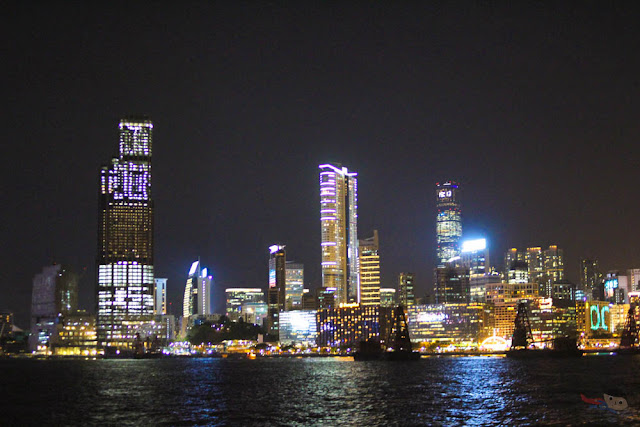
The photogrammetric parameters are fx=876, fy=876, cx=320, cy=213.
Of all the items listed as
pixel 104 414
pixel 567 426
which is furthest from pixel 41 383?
pixel 567 426

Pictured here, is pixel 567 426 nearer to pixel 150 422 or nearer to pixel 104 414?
pixel 150 422

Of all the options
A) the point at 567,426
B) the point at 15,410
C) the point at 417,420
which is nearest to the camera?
the point at 567,426

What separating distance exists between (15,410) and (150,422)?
23938mm

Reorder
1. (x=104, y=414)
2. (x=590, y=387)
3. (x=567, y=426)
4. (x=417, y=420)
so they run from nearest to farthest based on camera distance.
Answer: (x=567, y=426) → (x=417, y=420) → (x=104, y=414) → (x=590, y=387)

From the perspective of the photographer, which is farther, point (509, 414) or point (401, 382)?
point (401, 382)

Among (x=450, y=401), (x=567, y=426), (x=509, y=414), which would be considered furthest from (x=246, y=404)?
(x=567, y=426)

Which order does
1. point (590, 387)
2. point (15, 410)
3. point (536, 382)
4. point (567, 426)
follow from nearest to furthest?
point (567, 426)
point (15, 410)
point (590, 387)
point (536, 382)

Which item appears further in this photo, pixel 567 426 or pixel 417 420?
pixel 417 420

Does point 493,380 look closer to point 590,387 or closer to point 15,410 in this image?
point 590,387

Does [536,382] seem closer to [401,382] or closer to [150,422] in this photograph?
[401,382]

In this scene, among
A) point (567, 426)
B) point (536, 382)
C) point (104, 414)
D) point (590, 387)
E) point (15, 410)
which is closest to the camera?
point (567, 426)

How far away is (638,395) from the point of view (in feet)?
339

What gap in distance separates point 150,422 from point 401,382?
203ft

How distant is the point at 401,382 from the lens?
137 meters
